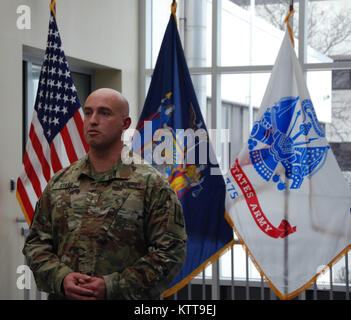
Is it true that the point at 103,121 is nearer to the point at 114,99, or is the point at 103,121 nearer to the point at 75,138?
the point at 114,99

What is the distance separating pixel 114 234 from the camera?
86.0 inches

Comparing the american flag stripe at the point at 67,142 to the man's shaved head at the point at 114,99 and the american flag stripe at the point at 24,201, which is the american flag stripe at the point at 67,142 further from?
the man's shaved head at the point at 114,99

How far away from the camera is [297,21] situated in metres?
5.25

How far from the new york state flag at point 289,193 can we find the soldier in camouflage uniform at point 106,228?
178 centimetres

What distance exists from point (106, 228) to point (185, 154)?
1948mm

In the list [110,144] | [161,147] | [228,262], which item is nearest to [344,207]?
[161,147]

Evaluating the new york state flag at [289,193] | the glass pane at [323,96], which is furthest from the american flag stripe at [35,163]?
the glass pane at [323,96]

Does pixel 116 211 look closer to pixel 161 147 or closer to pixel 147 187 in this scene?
pixel 147 187

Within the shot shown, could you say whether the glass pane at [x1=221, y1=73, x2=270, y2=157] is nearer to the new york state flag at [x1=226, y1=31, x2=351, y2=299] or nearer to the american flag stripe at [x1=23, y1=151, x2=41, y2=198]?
the new york state flag at [x1=226, y1=31, x2=351, y2=299]

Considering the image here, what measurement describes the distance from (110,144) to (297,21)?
11.4 feet

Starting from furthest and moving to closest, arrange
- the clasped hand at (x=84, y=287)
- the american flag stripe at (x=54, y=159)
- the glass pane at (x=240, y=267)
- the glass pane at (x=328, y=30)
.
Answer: the glass pane at (x=240, y=267) → the glass pane at (x=328, y=30) → the american flag stripe at (x=54, y=159) → the clasped hand at (x=84, y=287)

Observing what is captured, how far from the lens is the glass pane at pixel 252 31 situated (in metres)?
5.36

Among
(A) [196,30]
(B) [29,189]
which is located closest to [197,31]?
(A) [196,30]

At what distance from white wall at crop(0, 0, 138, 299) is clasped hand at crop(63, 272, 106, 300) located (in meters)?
1.73
